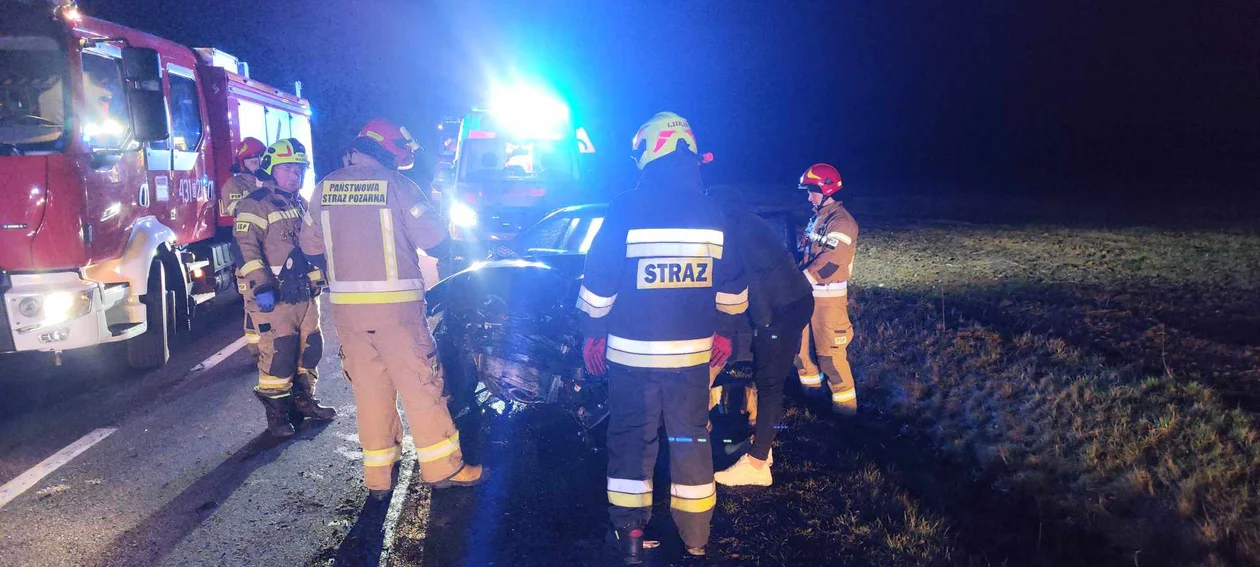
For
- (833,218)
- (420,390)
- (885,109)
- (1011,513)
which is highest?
(885,109)

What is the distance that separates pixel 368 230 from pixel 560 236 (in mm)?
2471

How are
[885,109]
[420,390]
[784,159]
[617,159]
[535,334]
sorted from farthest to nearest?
[885,109], [784,159], [617,159], [535,334], [420,390]

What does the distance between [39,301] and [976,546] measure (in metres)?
6.13

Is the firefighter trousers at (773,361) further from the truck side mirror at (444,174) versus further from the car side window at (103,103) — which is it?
the truck side mirror at (444,174)

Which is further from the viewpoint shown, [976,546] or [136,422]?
[136,422]

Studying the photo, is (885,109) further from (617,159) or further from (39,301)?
(39,301)

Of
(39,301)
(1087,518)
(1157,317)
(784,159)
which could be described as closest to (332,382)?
(39,301)

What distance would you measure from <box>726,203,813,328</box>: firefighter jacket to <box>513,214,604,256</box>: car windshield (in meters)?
1.94

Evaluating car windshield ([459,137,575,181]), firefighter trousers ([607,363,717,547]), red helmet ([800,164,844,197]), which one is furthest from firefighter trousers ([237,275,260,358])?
car windshield ([459,137,575,181])

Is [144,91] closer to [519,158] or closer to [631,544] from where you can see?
[631,544]

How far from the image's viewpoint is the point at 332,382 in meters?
5.87

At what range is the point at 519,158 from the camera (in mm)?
10805

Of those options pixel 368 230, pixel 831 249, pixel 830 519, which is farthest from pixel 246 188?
pixel 830 519

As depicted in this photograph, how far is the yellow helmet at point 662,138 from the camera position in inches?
126
